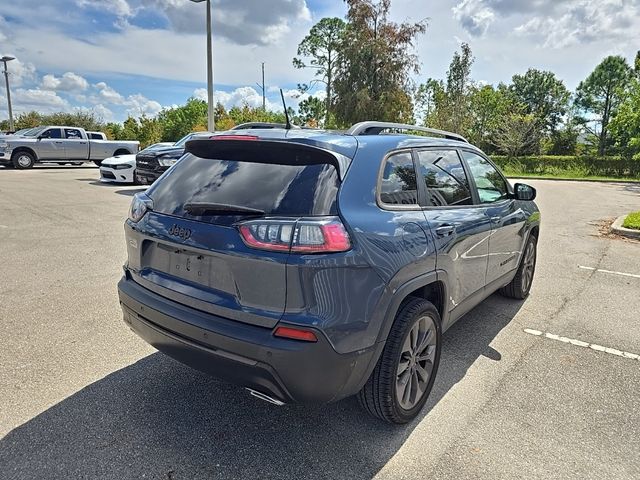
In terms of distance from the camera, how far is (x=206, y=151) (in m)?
2.73

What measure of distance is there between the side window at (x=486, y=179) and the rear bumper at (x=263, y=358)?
2.08 meters

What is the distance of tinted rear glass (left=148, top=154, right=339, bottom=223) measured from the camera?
2.22m

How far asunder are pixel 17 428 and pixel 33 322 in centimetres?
161

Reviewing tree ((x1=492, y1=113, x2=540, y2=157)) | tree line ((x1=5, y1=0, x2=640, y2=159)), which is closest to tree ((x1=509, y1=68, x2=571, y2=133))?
tree line ((x1=5, y1=0, x2=640, y2=159))

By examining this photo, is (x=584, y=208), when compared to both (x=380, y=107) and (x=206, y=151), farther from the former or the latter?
(x=380, y=107)

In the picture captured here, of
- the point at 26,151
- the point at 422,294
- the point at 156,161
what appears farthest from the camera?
the point at 26,151

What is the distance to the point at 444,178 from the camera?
10.7ft

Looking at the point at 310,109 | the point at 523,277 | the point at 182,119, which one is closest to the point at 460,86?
the point at 310,109

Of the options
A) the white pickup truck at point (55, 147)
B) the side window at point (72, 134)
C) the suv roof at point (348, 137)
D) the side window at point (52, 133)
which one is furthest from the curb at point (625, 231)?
the side window at point (52, 133)

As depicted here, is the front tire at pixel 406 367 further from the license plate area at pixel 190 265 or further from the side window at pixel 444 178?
the license plate area at pixel 190 265

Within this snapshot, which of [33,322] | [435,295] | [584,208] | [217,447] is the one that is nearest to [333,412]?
[217,447]

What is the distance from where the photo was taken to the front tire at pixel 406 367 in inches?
97.8

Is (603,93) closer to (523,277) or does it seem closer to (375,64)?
(375,64)

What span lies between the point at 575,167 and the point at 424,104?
62.3 ft
